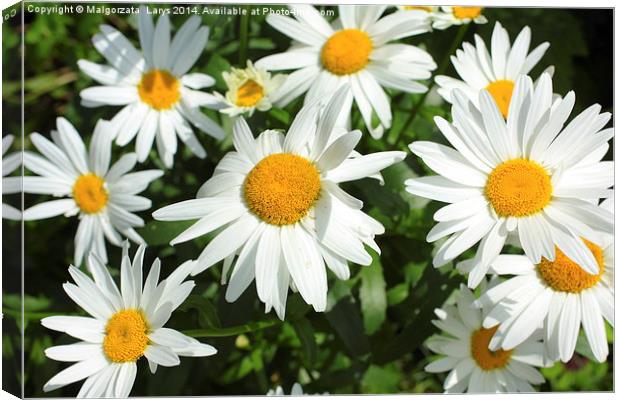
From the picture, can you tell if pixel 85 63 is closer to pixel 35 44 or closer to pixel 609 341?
pixel 35 44

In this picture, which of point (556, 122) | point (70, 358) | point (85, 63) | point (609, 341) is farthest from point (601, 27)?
point (70, 358)

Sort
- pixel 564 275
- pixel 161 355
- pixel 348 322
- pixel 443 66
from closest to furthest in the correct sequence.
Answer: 1. pixel 161 355
2. pixel 564 275
3. pixel 348 322
4. pixel 443 66

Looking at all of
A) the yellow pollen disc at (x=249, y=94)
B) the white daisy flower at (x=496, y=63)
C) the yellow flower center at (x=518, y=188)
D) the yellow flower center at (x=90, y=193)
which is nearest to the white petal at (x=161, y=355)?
the yellow flower center at (x=90, y=193)

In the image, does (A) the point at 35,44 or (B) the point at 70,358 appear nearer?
(B) the point at 70,358

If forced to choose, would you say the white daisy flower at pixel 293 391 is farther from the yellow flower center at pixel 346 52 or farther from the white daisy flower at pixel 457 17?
the white daisy flower at pixel 457 17

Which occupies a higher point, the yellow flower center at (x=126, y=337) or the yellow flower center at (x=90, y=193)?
the yellow flower center at (x=90, y=193)

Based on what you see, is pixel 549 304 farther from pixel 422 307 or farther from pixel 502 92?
pixel 502 92

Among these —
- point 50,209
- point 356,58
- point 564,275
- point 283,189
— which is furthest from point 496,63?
point 50,209
